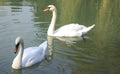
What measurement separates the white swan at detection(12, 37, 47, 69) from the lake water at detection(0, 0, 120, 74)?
16 centimetres

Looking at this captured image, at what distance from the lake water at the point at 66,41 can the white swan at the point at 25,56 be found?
0.16 m

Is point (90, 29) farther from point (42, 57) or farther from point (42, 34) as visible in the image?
point (42, 57)

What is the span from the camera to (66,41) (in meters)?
15.1

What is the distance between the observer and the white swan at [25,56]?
11059 millimetres

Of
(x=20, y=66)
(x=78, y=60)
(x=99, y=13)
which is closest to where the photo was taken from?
(x=20, y=66)

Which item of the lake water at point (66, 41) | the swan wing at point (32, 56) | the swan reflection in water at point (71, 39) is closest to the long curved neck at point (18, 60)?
the lake water at point (66, 41)

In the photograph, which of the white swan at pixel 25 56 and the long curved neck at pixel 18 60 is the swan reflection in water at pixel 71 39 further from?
the long curved neck at pixel 18 60

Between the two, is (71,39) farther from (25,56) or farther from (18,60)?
(18,60)

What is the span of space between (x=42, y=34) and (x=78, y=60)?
418 centimetres

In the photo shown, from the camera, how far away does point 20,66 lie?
37.0 feet

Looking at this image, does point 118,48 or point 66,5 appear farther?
point 66,5

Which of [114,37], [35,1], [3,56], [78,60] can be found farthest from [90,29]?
[35,1]

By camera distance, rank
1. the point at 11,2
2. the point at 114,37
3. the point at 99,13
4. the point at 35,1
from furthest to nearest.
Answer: the point at 35,1, the point at 11,2, the point at 99,13, the point at 114,37

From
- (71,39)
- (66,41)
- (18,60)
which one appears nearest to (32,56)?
(18,60)
